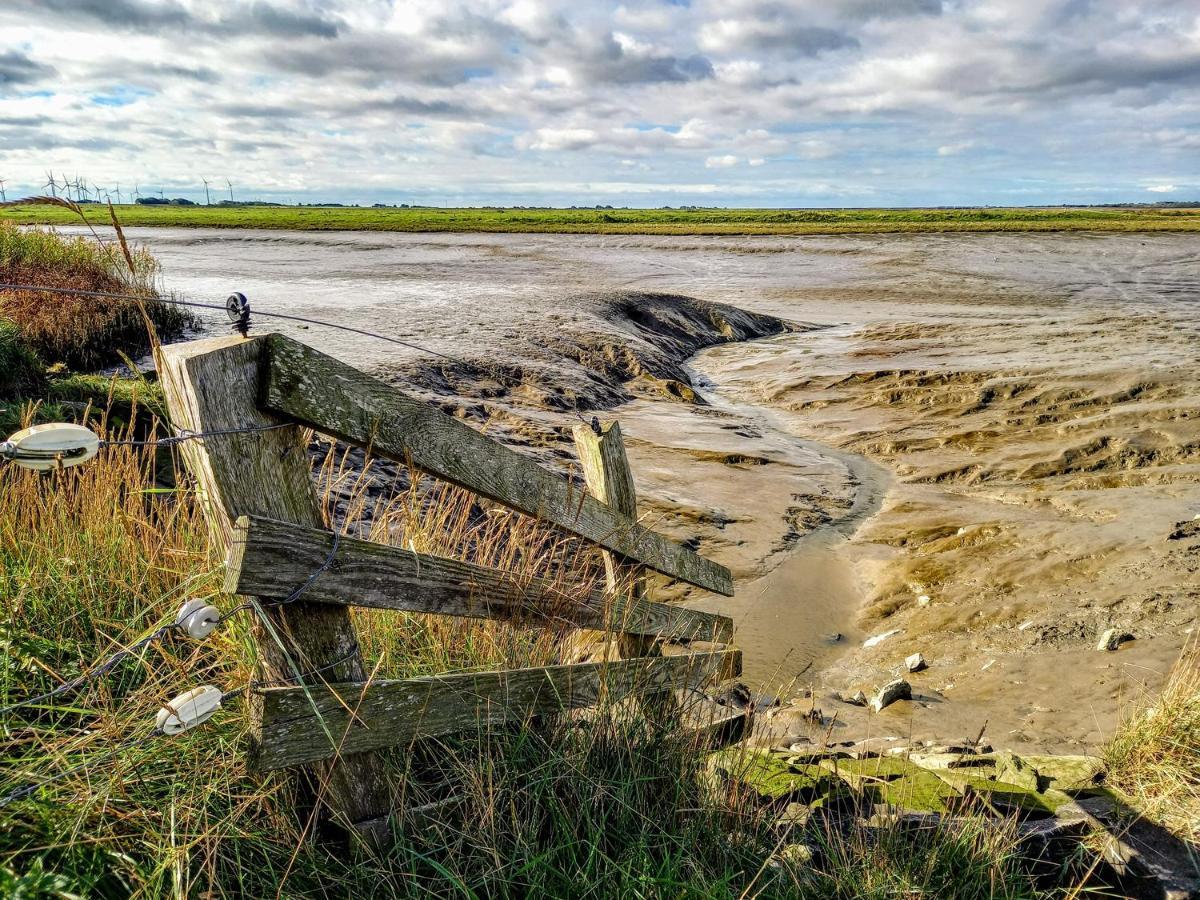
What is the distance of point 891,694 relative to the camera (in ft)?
20.4

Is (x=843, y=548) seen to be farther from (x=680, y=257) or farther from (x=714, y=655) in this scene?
(x=680, y=257)

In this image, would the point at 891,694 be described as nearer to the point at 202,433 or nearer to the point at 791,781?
the point at 791,781

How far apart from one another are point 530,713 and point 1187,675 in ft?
11.2

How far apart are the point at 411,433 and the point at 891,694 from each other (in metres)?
4.97

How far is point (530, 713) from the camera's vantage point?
3199mm

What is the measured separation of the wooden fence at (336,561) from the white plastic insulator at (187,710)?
17 centimetres

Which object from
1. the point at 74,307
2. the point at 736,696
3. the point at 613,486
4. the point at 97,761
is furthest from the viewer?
the point at 74,307

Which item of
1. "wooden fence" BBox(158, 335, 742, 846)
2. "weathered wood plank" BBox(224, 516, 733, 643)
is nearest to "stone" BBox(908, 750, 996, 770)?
"weathered wood plank" BBox(224, 516, 733, 643)

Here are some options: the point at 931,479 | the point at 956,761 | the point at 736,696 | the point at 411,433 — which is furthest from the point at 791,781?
the point at 931,479

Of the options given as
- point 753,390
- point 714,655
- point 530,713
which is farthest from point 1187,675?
point 753,390

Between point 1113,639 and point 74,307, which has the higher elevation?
point 74,307

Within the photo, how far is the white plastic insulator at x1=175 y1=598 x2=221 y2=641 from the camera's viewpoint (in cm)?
189

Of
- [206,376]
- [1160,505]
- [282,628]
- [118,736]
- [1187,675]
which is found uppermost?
[206,376]

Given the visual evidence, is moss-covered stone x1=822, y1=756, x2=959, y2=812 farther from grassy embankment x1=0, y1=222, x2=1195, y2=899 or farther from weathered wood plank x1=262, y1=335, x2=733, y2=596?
weathered wood plank x1=262, y1=335, x2=733, y2=596
